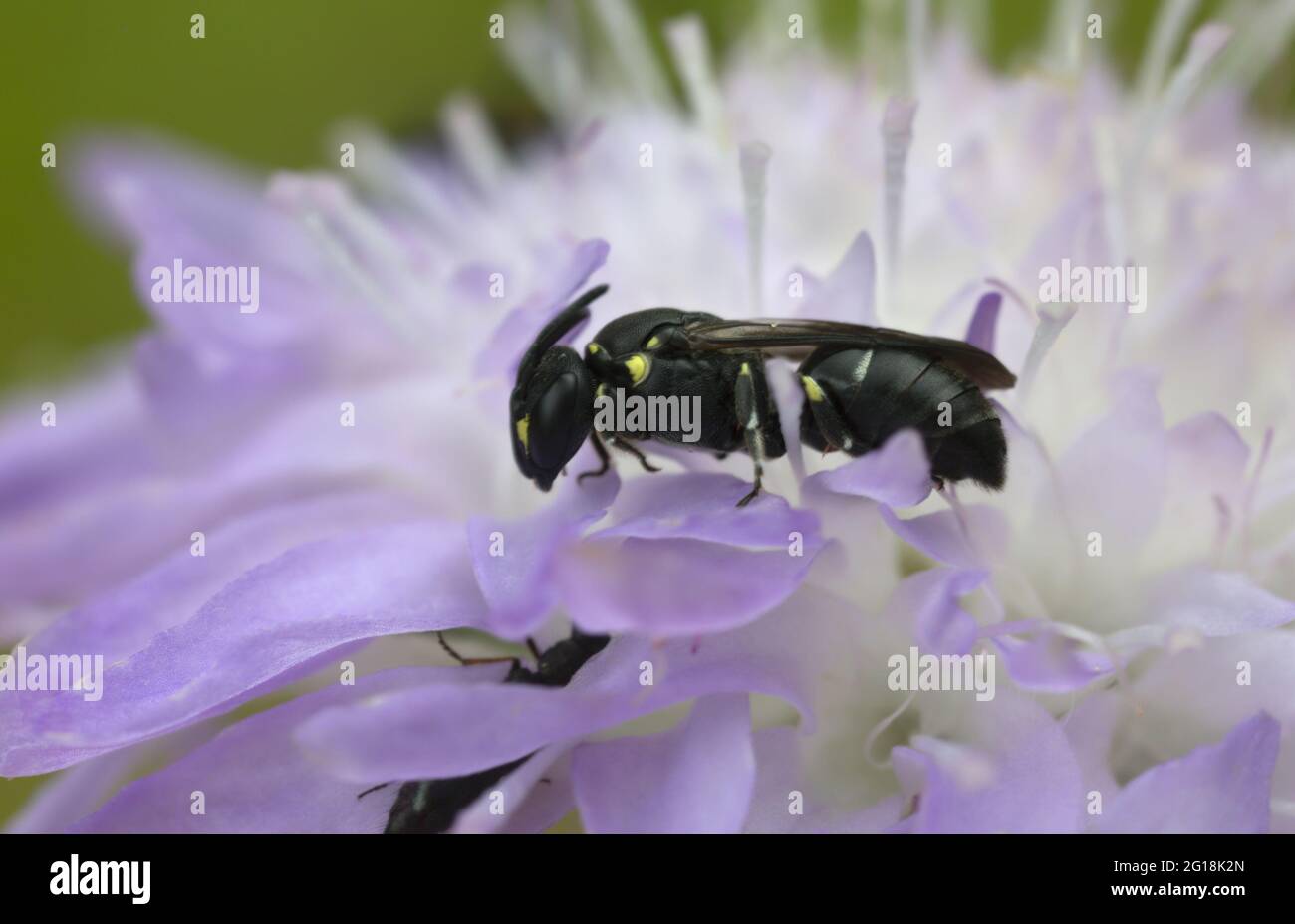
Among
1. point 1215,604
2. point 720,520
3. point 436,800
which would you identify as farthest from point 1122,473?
point 436,800

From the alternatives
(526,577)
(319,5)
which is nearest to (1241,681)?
(526,577)

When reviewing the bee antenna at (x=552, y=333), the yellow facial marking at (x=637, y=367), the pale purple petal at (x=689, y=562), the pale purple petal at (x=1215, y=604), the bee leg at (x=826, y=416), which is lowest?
the pale purple petal at (x=1215, y=604)

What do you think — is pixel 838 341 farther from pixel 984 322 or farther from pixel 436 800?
pixel 436 800

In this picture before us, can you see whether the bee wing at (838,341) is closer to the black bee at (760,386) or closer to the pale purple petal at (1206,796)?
the black bee at (760,386)

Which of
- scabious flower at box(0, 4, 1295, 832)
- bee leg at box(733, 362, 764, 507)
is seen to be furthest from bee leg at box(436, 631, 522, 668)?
bee leg at box(733, 362, 764, 507)

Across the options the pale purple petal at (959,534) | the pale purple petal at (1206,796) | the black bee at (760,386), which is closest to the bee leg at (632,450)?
the black bee at (760,386)

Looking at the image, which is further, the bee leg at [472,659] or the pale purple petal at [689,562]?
the bee leg at [472,659]

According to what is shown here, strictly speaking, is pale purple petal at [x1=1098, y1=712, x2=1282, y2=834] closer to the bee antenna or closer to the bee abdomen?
the bee abdomen
